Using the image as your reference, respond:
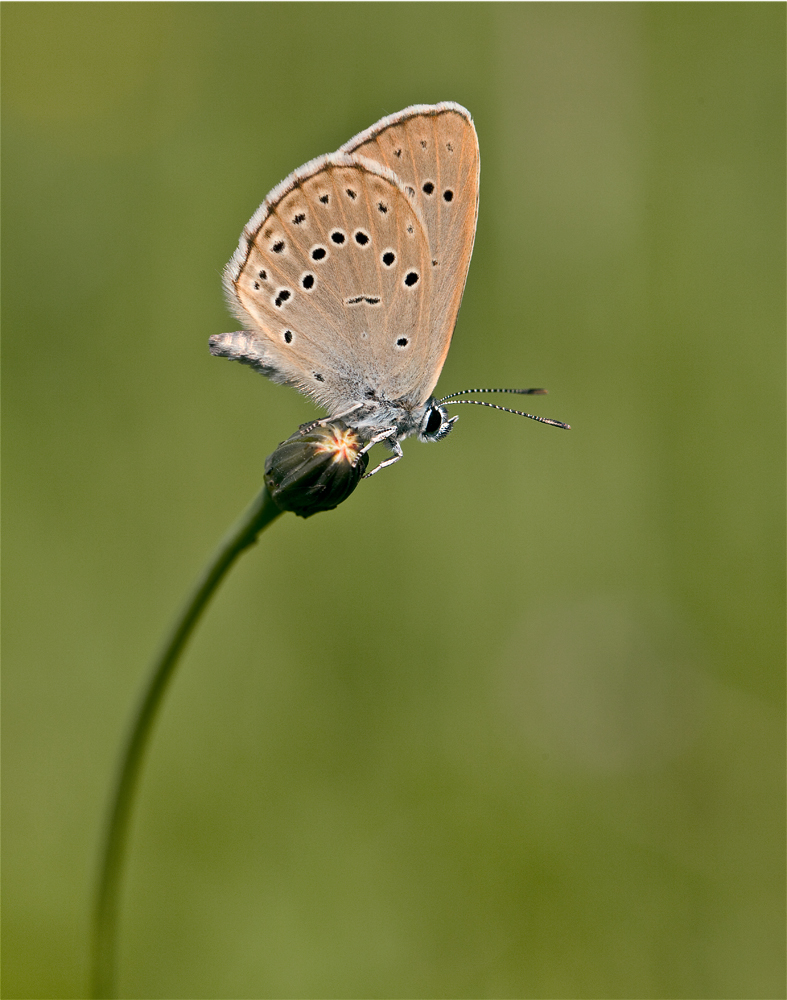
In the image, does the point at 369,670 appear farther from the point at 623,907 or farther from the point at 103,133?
the point at 103,133

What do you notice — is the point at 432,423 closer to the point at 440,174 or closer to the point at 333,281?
the point at 333,281

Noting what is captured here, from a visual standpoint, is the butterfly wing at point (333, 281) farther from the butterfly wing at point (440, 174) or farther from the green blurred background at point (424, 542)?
the green blurred background at point (424, 542)

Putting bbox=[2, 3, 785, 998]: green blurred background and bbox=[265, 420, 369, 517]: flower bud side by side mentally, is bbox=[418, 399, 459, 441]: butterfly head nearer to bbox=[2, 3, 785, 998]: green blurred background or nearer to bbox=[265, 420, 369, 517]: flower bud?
bbox=[265, 420, 369, 517]: flower bud

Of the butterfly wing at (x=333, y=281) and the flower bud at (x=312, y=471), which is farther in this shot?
the butterfly wing at (x=333, y=281)

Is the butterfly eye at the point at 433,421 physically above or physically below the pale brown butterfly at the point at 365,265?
below

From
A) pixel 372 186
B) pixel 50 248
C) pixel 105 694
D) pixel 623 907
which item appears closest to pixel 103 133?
pixel 50 248

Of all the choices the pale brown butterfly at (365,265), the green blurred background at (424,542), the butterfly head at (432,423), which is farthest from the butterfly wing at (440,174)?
the green blurred background at (424,542)

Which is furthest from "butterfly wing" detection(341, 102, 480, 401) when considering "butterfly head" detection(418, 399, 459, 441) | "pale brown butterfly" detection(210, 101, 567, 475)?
"butterfly head" detection(418, 399, 459, 441)
